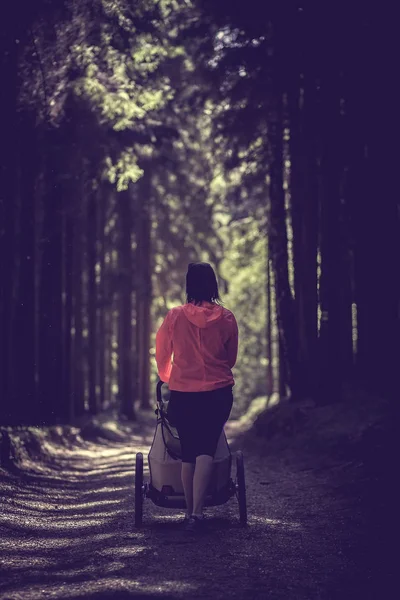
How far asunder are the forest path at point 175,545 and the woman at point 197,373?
0.58 metres

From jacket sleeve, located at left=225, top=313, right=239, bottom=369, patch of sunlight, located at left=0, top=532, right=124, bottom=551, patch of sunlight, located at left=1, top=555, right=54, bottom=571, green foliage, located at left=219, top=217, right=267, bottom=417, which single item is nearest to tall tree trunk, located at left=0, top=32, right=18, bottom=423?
patch of sunlight, located at left=0, top=532, right=124, bottom=551

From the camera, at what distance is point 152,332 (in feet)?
114

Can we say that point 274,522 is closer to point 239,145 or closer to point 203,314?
point 203,314

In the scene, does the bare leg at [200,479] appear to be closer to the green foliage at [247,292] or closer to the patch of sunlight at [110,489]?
the patch of sunlight at [110,489]

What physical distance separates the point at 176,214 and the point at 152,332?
6.84m

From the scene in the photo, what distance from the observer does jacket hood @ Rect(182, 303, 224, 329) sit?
25.5ft

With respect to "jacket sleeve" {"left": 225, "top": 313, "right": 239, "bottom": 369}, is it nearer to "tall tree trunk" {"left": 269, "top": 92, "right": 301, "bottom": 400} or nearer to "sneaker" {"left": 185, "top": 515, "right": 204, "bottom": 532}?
"sneaker" {"left": 185, "top": 515, "right": 204, "bottom": 532}

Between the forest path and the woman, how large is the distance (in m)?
0.58

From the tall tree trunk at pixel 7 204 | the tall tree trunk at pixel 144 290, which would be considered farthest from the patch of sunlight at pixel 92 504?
the tall tree trunk at pixel 144 290

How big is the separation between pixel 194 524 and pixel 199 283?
6.98 feet

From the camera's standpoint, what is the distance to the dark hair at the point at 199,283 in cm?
787

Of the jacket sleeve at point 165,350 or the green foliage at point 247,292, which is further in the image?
the green foliage at point 247,292

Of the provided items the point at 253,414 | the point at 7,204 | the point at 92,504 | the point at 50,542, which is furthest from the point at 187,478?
the point at 253,414

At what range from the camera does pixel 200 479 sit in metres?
7.59
